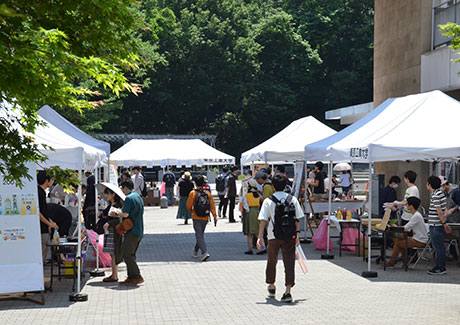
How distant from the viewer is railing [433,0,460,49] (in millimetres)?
21172

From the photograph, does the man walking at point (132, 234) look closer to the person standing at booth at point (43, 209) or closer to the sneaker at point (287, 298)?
the person standing at booth at point (43, 209)

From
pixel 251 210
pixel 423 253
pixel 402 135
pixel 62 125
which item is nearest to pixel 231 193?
pixel 251 210

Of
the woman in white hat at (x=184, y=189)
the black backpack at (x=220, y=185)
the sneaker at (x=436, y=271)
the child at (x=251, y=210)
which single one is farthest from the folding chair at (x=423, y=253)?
the black backpack at (x=220, y=185)

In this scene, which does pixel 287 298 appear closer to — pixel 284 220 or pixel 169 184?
pixel 284 220

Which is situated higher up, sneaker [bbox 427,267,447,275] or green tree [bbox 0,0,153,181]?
green tree [bbox 0,0,153,181]

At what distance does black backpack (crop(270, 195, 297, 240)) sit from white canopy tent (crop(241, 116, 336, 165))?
35.8 feet

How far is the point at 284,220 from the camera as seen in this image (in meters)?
10.4

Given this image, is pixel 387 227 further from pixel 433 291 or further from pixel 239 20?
pixel 239 20

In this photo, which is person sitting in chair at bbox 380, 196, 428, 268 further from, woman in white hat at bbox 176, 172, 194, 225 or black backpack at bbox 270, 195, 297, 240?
woman in white hat at bbox 176, 172, 194, 225

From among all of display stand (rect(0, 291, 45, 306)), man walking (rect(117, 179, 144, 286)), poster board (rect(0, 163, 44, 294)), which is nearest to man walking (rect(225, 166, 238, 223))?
man walking (rect(117, 179, 144, 286))

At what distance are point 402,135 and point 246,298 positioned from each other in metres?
4.67

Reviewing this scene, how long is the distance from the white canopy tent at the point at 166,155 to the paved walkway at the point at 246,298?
57.9 ft

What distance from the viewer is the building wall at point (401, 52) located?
22797 mm

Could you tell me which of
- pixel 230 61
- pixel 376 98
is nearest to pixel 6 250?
pixel 376 98
